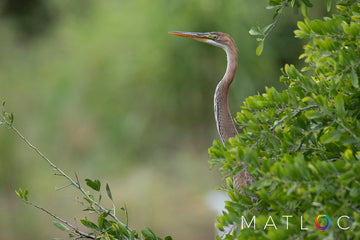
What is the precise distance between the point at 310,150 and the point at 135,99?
5368 millimetres

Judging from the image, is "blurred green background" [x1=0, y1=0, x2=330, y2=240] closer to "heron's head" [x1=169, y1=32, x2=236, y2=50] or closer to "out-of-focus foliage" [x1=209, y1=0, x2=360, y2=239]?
"heron's head" [x1=169, y1=32, x2=236, y2=50]

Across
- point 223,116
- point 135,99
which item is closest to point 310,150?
point 223,116

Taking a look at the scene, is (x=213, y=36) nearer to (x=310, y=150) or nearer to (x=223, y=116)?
(x=223, y=116)

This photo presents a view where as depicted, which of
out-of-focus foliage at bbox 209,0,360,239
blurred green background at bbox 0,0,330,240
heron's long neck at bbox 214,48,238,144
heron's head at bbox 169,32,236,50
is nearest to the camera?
out-of-focus foliage at bbox 209,0,360,239

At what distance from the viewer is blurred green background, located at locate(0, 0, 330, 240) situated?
519 centimetres

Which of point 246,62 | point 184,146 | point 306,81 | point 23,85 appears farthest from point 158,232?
point 306,81

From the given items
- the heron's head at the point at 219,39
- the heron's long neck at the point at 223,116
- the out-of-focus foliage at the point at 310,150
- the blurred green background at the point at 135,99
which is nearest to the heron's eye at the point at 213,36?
the heron's head at the point at 219,39

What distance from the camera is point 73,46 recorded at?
6.89 metres

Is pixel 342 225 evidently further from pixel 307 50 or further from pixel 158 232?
pixel 158 232

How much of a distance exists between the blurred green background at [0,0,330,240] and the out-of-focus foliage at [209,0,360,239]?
3.92 meters

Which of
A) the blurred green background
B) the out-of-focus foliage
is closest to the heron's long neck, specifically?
the out-of-focus foliage

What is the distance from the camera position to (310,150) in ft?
3.34

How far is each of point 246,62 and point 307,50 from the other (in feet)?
14.9

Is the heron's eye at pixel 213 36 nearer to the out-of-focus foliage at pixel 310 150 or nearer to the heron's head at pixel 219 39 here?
the heron's head at pixel 219 39
